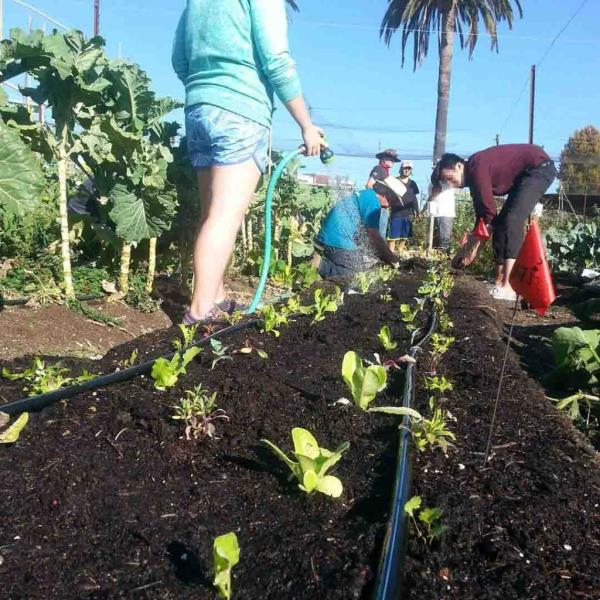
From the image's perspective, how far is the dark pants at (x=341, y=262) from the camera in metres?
6.71

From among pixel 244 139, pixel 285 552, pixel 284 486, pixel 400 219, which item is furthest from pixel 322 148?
pixel 400 219

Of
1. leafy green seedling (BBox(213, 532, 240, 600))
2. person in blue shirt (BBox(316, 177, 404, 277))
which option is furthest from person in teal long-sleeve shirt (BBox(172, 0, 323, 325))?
person in blue shirt (BBox(316, 177, 404, 277))

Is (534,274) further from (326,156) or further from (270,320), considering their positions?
(326,156)

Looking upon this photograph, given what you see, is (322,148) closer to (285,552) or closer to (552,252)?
(285,552)

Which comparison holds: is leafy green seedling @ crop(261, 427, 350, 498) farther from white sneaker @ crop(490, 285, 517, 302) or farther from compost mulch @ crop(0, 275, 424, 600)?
white sneaker @ crop(490, 285, 517, 302)

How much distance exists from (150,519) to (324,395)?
0.89m

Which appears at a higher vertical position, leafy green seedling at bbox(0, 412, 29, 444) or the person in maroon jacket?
the person in maroon jacket

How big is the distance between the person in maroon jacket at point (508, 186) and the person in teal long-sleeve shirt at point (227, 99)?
2462 mm

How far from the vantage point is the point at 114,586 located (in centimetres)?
121

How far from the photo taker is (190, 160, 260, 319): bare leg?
345 centimetres

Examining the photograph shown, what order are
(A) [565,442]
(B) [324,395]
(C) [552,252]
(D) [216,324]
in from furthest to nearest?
(C) [552,252] < (D) [216,324] < (B) [324,395] < (A) [565,442]

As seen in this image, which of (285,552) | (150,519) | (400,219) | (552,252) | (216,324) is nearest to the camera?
(285,552)

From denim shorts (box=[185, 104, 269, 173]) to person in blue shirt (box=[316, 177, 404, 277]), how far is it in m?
3.09

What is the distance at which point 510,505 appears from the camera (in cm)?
156
